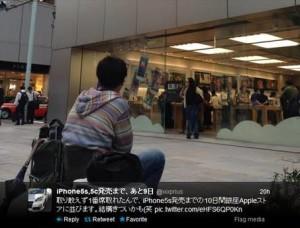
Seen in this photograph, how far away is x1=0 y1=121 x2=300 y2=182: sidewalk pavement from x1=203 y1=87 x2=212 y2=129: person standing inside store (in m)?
2.76

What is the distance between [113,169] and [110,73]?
0.71 metres

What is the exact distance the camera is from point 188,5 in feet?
40.6

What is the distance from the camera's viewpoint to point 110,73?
285 cm

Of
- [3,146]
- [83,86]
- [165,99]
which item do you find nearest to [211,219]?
[3,146]

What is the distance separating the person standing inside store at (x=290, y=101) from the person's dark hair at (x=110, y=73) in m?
8.78

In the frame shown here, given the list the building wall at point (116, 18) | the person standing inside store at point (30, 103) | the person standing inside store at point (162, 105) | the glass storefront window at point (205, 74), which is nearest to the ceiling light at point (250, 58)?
the glass storefront window at point (205, 74)

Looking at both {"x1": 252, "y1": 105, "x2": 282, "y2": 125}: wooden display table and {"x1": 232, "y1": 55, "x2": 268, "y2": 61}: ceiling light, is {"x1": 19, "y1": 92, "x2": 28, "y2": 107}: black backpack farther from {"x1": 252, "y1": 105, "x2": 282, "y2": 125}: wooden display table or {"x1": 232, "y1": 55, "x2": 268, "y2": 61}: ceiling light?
{"x1": 252, "y1": 105, "x2": 282, "y2": 125}: wooden display table

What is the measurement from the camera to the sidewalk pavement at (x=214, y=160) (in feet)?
20.1

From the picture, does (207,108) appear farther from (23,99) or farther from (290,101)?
(23,99)

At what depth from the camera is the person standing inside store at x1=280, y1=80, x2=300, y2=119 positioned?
10.8 m

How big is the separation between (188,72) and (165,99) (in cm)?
180

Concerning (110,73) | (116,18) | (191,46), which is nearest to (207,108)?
(191,46)

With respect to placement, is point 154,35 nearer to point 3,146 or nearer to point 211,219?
point 3,146

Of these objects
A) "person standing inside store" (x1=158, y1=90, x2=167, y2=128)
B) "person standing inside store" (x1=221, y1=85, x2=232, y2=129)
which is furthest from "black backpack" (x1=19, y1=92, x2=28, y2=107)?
"person standing inside store" (x1=221, y1=85, x2=232, y2=129)
